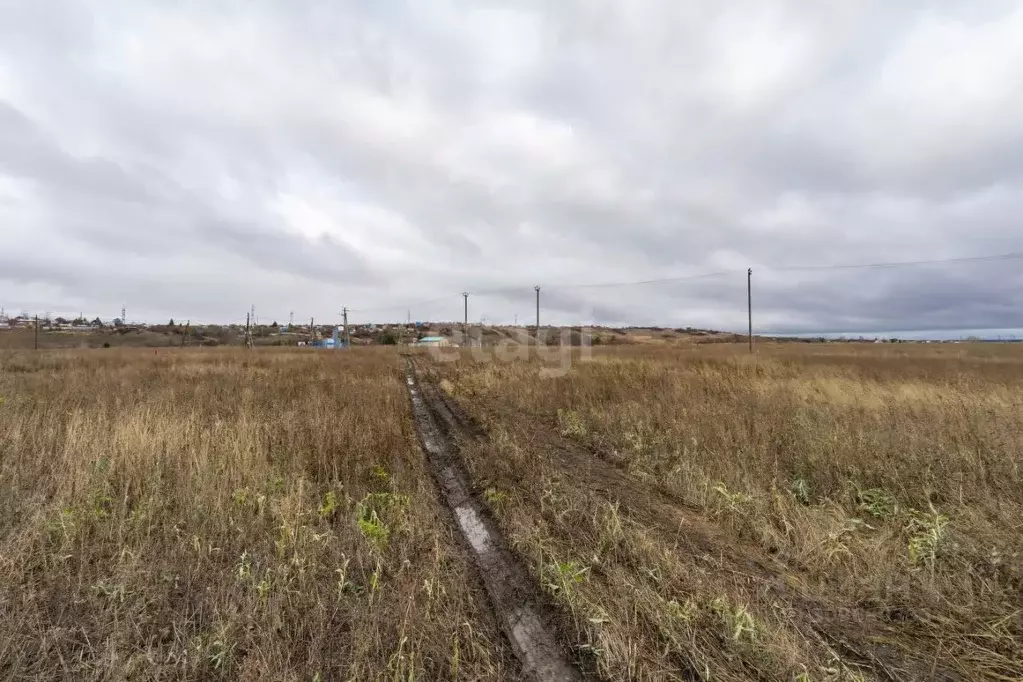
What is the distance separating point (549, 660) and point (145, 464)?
17.8 feet

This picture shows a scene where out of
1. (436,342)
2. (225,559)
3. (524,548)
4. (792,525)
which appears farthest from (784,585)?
(436,342)

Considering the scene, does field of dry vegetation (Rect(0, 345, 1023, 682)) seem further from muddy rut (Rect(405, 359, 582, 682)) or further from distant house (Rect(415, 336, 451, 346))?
distant house (Rect(415, 336, 451, 346))

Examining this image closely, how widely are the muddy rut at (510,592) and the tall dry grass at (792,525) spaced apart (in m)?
0.20

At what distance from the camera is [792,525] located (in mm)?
3945

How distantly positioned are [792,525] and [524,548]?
2532mm

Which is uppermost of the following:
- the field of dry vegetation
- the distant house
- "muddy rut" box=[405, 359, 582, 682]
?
the distant house

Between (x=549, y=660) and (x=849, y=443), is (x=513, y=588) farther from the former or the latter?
(x=849, y=443)

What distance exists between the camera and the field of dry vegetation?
2.41m

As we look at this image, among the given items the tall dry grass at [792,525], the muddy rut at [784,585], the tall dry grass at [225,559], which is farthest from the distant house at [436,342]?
the muddy rut at [784,585]

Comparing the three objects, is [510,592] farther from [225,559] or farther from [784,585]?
[225,559]

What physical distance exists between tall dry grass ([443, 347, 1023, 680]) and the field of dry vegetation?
0.07ft

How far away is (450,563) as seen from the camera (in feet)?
11.2

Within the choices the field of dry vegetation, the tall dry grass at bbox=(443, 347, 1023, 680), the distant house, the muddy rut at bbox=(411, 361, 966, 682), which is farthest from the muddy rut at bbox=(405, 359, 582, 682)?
the distant house

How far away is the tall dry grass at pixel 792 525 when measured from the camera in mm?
2482
